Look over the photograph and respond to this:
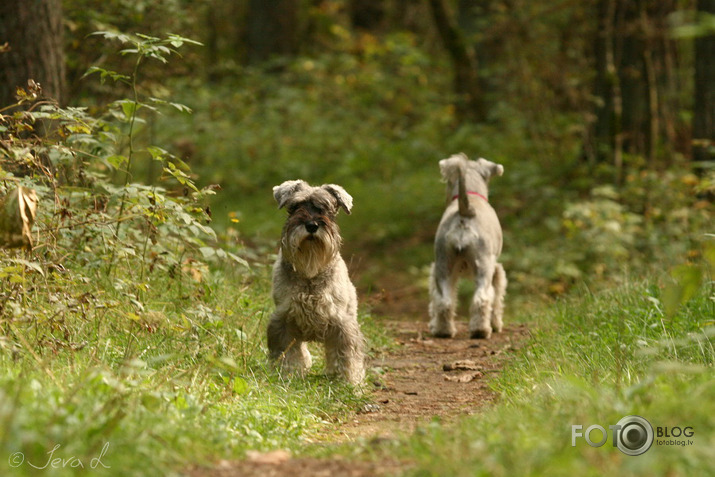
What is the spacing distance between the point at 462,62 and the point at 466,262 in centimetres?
1199

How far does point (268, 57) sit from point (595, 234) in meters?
15.2

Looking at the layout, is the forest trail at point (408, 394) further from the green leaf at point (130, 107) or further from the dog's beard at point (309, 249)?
the green leaf at point (130, 107)

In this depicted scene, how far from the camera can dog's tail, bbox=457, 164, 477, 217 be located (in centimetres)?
838

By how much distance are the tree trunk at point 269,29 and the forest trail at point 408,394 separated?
16.9 meters

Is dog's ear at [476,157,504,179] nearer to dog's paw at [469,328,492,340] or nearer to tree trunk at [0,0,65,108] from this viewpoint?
dog's paw at [469,328,492,340]

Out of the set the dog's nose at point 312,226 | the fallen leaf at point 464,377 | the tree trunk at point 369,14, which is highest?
the tree trunk at point 369,14

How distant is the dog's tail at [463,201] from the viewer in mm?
8375

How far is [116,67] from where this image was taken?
33.6ft

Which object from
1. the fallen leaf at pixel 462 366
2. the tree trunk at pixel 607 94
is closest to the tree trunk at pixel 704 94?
the tree trunk at pixel 607 94

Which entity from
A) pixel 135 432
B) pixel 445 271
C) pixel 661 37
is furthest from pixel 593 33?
pixel 135 432

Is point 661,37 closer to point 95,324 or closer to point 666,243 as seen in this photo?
point 666,243

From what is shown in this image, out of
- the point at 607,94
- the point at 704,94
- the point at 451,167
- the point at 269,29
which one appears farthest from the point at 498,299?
the point at 269,29

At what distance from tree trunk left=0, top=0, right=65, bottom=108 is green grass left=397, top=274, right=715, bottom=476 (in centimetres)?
485

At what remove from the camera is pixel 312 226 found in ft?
19.3
